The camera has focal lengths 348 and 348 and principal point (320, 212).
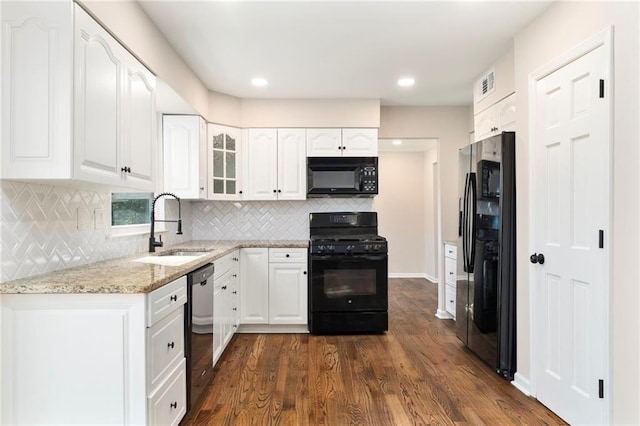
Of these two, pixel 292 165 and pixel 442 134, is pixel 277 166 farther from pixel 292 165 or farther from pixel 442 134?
pixel 442 134

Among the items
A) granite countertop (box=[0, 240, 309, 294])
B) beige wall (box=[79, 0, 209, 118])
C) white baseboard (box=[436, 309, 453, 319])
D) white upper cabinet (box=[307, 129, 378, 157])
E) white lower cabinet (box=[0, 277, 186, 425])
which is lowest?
white baseboard (box=[436, 309, 453, 319])

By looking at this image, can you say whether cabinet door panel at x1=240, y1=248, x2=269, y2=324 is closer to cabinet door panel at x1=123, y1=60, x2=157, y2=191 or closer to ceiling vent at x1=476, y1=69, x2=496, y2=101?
cabinet door panel at x1=123, y1=60, x2=157, y2=191

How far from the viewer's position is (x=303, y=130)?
3914 mm

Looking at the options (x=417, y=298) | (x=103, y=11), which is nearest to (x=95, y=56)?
(x=103, y=11)

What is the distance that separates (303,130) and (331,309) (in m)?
1.97

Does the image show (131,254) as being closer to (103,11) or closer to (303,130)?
(103,11)

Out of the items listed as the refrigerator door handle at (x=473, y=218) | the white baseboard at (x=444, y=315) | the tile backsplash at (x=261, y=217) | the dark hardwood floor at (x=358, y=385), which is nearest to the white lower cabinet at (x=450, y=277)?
the white baseboard at (x=444, y=315)

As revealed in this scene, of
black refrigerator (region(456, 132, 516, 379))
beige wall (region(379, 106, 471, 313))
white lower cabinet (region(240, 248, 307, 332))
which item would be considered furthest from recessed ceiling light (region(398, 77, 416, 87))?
white lower cabinet (region(240, 248, 307, 332))

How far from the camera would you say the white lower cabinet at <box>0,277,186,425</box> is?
4.83ft

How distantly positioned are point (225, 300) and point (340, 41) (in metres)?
2.28

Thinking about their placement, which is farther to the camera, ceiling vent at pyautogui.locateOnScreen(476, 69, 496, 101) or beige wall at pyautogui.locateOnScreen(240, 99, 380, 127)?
beige wall at pyautogui.locateOnScreen(240, 99, 380, 127)

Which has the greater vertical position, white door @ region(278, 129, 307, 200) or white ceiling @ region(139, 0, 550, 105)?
white ceiling @ region(139, 0, 550, 105)

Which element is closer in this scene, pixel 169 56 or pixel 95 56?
pixel 95 56

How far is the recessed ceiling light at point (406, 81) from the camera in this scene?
3361 mm
